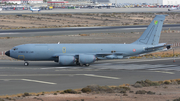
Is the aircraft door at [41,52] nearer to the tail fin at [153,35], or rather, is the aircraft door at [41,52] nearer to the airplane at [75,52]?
the airplane at [75,52]

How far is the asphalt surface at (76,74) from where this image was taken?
3453cm

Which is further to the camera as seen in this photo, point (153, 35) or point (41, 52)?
point (153, 35)

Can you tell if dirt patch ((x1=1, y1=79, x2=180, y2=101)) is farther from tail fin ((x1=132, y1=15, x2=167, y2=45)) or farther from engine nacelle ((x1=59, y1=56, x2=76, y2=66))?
tail fin ((x1=132, y1=15, x2=167, y2=45))

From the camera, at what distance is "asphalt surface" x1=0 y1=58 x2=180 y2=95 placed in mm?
34531

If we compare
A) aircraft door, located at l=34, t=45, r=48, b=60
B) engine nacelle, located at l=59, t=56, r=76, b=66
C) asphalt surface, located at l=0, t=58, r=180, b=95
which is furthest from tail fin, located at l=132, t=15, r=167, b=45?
aircraft door, located at l=34, t=45, r=48, b=60

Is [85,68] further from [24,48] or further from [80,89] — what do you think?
[80,89]

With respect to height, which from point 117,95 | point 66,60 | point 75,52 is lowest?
point 117,95

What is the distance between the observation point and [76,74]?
42.3 m

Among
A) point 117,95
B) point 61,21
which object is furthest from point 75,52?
point 61,21

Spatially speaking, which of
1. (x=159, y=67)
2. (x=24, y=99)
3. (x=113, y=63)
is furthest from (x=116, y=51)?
(x=24, y=99)

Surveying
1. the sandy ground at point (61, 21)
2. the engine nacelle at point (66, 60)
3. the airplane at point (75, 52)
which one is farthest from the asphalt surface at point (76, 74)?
the sandy ground at point (61, 21)

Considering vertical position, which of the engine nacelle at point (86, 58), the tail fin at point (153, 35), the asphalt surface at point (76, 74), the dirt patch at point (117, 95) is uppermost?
the tail fin at point (153, 35)

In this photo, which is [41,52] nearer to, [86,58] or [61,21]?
[86,58]

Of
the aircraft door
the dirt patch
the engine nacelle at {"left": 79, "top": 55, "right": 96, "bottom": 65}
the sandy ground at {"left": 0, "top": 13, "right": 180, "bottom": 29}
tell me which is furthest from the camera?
the sandy ground at {"left": 0, "top": 13, "right": 180, "bottom": 29}
